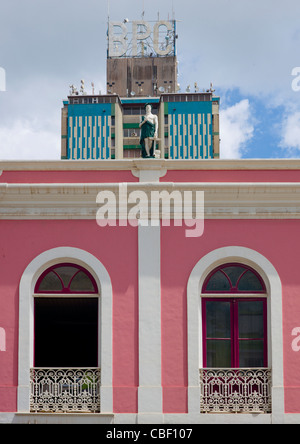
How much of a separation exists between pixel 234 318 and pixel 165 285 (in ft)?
4.84

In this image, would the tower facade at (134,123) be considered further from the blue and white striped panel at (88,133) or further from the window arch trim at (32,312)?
the window arch trim at (32,312)

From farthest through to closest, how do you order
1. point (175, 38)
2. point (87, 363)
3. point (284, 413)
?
point (175, 38) < point (87, 363) < point (284, 413)

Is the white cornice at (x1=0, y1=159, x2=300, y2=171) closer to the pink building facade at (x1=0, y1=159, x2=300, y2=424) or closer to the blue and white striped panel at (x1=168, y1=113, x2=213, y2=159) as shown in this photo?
the pink building facade at (x1=0, y1=159, x2=300, y2=424)

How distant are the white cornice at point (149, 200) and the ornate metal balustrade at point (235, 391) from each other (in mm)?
2959

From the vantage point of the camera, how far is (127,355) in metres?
11.8

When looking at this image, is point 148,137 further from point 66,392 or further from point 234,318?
point 66,392

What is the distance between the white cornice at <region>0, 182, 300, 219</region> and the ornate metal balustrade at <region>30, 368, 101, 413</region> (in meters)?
2.97

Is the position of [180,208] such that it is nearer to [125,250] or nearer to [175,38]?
[125,250]

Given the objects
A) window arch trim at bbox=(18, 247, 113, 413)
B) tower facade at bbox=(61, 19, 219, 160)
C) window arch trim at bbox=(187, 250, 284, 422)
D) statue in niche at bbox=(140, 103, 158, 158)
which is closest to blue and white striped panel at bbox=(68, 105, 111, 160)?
tower facade at bbox=(61, 19, 219, 160)

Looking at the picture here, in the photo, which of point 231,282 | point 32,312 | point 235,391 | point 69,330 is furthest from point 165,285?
point 69,330

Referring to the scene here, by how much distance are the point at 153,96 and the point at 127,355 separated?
211ft

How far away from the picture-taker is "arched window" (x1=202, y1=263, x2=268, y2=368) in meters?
12.0

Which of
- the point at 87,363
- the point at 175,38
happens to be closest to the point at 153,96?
the point at 175,38

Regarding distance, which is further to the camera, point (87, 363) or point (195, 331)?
point (87, 363)
